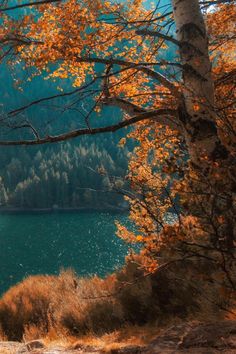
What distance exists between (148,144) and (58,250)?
4735cm

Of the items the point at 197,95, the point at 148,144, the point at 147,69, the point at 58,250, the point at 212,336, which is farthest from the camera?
the point at 58,250

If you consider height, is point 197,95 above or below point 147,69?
below

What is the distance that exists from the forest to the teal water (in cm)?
2434

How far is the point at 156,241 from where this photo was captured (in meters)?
3.57

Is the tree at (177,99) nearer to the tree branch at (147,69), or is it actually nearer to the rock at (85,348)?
the tree branch at (147,69)

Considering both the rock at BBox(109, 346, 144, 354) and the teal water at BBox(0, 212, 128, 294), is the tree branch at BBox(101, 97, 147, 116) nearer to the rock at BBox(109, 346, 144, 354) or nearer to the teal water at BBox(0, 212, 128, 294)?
the rock at BBox(109, 346, 144, 354)

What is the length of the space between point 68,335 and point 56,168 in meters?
139

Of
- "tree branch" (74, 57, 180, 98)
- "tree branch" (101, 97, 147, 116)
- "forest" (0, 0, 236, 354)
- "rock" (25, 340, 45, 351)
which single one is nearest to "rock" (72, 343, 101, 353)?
"forest" (0, 0, 236, 354)

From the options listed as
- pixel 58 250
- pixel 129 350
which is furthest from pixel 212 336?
pixel 58 250

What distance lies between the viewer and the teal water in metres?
41.4

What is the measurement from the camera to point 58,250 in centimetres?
5291

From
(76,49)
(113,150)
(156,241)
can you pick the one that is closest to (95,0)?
(76,49)

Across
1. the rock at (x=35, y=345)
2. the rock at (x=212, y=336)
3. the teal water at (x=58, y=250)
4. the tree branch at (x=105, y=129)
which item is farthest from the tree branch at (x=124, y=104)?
the teal water at (x=58, y=250)

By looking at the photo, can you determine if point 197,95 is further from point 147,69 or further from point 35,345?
point 35,345
